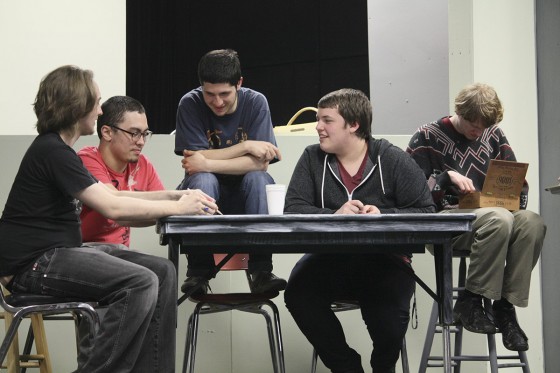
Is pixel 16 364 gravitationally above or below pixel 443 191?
below

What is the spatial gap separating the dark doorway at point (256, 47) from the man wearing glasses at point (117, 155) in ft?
18.4

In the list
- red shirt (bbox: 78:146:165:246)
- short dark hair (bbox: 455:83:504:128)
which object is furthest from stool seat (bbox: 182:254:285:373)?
short dark hair (bbox: 455:83:504:128)

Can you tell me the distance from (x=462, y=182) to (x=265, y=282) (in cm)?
86

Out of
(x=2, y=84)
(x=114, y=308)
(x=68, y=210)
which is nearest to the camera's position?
(x=114, y=308)

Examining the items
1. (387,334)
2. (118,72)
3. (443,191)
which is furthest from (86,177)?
(118,72)

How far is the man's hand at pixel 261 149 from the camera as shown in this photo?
329cm

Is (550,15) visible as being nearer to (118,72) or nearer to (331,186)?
(331,186)

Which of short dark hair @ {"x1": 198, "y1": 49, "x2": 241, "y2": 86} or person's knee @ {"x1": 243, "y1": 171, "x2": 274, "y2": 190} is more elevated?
short dark hair @ {"x1": 198, "y1": 49, "x2": 241, "y2": 86}

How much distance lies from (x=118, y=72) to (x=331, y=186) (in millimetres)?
2551

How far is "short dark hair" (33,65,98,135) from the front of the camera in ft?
8.99

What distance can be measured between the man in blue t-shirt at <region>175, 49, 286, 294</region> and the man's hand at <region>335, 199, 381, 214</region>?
1.40 feet

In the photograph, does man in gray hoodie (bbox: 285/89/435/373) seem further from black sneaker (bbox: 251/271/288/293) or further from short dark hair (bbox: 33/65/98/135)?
short dark hair (bbox: 33/65/98/135)

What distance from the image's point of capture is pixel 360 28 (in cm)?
864

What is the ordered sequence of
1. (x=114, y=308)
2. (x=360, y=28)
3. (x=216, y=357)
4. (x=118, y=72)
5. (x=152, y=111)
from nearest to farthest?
1. (x=114, y=308)
2. (x=216, y=357)
3. (x=118, y=72)
4. (x=360, y=28)
5. (x=152, y=111)
